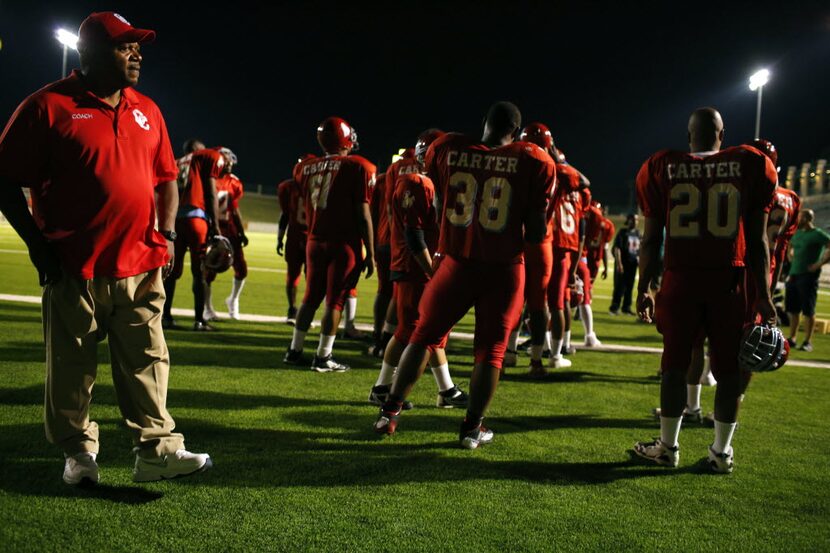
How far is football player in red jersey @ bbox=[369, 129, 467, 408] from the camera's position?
4852 millimetres

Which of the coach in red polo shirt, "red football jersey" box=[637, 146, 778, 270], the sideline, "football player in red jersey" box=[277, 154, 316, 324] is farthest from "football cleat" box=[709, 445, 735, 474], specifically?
"football player in red jersey" box=[277, 154, 316, 324]

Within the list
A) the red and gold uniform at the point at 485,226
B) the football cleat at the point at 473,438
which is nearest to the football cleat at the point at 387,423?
the football cleat at the point at 473,438

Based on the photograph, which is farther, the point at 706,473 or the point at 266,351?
the point at 266,351

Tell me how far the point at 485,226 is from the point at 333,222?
236 centimetres

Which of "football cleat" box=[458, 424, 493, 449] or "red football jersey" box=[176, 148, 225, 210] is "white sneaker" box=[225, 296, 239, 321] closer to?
"red football jersey" box=[176, 148, 225, 210]

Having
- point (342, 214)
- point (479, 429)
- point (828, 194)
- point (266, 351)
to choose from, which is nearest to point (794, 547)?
point (479, 429)

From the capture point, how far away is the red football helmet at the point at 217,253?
27.3ft

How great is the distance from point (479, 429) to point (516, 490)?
2.53 feet

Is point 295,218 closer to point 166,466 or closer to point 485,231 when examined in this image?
point 485,231

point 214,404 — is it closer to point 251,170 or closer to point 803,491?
point 803,491

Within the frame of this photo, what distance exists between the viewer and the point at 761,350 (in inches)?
156

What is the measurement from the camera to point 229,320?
942 cm

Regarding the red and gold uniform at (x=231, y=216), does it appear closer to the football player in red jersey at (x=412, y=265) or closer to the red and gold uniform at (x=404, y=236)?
the red and gold uniform at (x=404, y=236)

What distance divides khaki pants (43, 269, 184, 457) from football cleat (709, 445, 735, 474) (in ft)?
9.56
